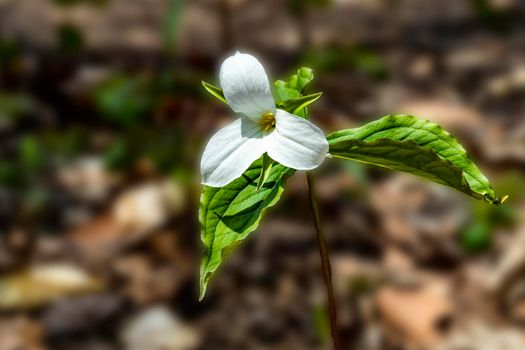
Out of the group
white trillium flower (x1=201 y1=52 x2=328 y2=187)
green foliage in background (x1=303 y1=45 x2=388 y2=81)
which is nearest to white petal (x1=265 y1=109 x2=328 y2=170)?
white trillium flower (x1=201 y1=52 x2=328 y2=187)

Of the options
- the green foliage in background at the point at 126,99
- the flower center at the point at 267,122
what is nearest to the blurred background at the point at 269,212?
the green foliage in background at the point at 126,99

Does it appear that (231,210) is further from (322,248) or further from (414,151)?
(414,151)

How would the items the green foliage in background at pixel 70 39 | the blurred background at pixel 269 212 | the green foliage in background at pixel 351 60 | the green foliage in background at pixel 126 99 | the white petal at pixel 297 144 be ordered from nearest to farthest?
1. the white petal at pixel 297 144
2. the blurred background at pixel 269 212
3. the green foliage in background at pixel 126 99
4. the green foliage in background at pixel 351 60
5. the green foliage in background at pixel 70 39

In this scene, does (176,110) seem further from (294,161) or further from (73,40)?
(294,161)

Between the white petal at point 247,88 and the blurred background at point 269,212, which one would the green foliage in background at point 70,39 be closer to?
the blurred background at point 269,212

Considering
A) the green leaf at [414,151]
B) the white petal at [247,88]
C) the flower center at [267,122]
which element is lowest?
the green leaf at [414,151]

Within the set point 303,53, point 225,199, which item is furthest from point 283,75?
point 225,199

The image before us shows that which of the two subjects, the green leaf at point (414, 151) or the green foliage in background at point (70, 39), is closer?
the green leaf at point (414, 151)
